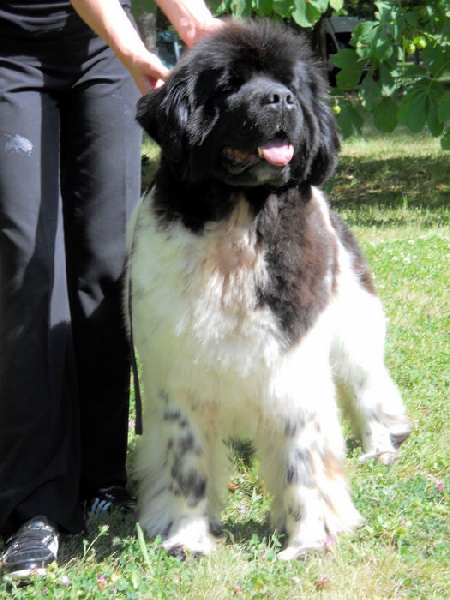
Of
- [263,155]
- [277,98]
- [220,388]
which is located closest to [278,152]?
[263,155]

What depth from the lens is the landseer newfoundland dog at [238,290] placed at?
2816mm

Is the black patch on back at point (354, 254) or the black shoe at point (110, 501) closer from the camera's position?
the black shoe at point (110, 501)

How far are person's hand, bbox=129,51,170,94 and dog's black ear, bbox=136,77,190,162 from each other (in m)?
0.06

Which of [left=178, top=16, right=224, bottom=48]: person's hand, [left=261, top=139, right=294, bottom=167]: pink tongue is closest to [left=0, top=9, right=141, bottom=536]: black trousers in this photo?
[left=178, top=16, right=224, bottom=48]: person's hand

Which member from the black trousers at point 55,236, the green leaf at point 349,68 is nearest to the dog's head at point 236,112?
the black trousers at point 55,236

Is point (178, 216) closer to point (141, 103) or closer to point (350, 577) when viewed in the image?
point (141, 103)

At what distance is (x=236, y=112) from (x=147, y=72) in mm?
366

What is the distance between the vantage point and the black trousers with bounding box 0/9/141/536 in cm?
302

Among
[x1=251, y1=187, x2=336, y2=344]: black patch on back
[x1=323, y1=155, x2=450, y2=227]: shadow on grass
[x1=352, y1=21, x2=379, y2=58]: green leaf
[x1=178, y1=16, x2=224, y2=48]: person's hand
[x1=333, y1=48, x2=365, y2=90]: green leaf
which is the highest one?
[x1=178, y1=16, x2=224, y2=48]: person's hand

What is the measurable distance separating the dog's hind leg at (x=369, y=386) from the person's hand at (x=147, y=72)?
4.28 ft

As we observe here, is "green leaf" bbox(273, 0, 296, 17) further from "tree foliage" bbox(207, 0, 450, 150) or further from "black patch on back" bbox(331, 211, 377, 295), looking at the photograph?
"black patch on back" bbox(331, 211, 377, 295)

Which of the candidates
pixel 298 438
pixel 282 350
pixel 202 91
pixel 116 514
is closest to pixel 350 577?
pixel 298 438

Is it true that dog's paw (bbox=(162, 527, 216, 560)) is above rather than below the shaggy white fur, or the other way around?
below

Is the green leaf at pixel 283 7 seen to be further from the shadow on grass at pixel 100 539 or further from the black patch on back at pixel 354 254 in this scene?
the shadow on grass at pixel 100 539
